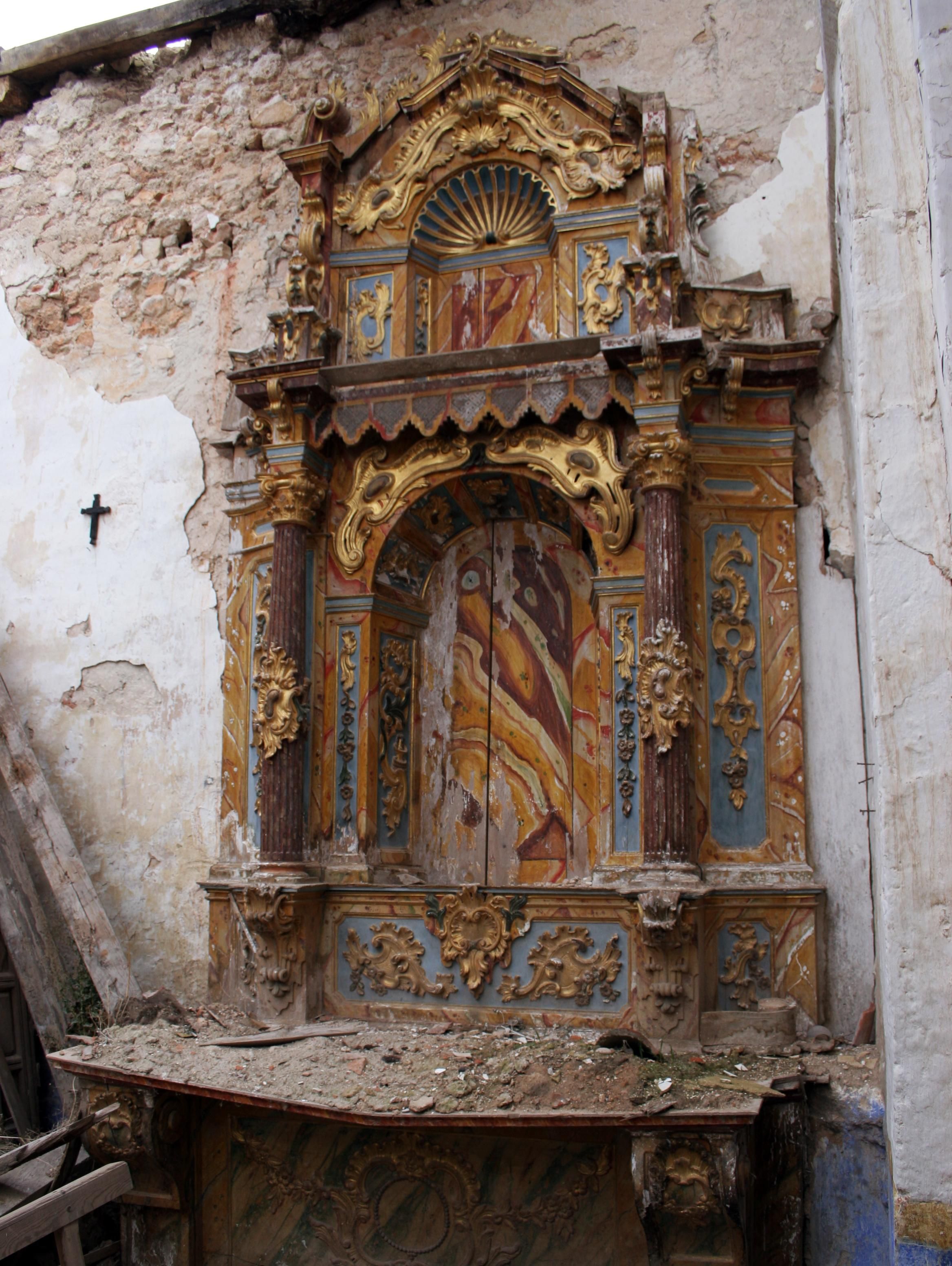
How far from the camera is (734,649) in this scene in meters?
5.10

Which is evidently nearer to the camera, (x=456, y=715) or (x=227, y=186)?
(x=456, y=715)

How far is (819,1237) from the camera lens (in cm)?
425

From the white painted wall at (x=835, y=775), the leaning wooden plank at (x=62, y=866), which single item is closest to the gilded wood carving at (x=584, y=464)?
the white painted wall at (x=835, y=775)

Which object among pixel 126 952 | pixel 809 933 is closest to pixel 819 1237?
pixel 809 933

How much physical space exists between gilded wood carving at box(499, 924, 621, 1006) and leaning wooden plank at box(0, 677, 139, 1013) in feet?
6.63

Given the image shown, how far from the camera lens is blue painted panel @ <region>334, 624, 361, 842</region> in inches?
216

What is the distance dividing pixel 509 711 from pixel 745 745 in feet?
4.36

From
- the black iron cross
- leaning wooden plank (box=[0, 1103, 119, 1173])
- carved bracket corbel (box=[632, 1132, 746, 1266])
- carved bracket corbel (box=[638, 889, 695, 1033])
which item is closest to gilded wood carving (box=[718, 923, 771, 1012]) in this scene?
carved bracket corbel (box=[638, 889, 695, 1033])

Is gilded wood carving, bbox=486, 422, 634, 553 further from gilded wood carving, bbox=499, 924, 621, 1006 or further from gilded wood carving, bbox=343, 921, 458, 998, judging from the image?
gilded wood carving, bbox=343, 921, 458, 998

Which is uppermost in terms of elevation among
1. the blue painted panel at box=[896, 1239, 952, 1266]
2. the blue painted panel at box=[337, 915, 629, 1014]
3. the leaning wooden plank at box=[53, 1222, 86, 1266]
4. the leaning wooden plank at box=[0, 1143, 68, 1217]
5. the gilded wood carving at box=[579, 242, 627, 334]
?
the gilded wood carving at box=[579, 242, 627, 334]

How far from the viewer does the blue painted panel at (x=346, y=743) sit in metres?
5.49

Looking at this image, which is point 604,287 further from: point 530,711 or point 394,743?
point 394,743

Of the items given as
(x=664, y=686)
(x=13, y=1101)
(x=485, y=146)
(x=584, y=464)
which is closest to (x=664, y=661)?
(x=664, y=686)

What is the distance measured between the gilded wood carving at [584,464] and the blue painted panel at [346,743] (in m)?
1.16
